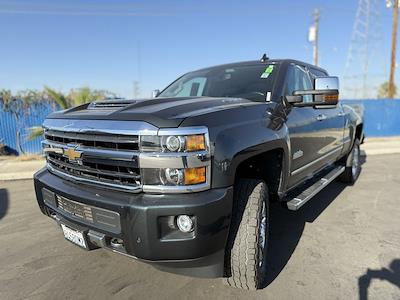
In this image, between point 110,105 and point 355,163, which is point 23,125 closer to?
point 355,163

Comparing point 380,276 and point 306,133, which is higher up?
point 306,133

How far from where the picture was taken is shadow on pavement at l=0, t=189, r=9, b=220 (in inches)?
205

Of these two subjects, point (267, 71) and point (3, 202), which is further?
point (3, 202)

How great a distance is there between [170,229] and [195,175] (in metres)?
0.39

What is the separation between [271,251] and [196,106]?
1.84 meters

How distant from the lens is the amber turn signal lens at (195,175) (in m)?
2.28

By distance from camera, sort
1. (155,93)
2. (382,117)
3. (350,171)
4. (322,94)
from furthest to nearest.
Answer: (382,117)
(350,171)
(155,93)
(322,94)

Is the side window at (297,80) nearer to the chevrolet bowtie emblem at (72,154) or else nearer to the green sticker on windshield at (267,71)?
the green sticker on windshield at (267,71)

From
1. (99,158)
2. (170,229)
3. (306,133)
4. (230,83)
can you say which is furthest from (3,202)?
(306,133)

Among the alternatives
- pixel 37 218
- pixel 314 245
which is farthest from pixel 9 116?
pixel 314 245

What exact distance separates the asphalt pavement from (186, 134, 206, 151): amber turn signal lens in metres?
1.30

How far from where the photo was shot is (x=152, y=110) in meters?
2.52

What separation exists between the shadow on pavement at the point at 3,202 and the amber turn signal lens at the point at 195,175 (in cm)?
390

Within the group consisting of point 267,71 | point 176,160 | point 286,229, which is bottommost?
point 286,229
